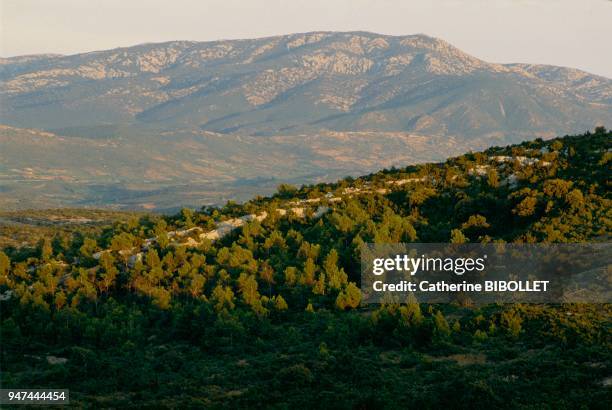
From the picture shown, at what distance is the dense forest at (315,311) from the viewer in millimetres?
33969

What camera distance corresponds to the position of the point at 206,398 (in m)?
33.7

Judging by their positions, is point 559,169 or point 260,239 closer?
point 260,239

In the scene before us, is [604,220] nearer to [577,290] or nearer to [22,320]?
[577,290]

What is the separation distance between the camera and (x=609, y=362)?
3334 centimetres

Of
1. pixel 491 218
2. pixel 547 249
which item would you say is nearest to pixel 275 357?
pixel 547 249

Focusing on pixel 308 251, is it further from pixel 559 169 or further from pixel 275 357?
pixel 559 169

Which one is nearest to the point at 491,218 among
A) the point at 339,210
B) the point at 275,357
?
the point at 339,210

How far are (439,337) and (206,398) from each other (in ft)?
41.6

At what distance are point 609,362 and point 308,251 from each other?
25.4 meters

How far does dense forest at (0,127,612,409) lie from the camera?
33969 millimetres

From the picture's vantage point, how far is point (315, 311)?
1854 inches

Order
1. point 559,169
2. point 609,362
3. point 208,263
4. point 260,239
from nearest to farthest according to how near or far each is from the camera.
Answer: point 609,362, point 208,263, point 260,239, point 559,169

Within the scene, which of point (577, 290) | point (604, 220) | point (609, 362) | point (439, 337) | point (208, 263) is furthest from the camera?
point (208, 263)

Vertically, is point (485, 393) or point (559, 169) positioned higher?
point (559, 169)
